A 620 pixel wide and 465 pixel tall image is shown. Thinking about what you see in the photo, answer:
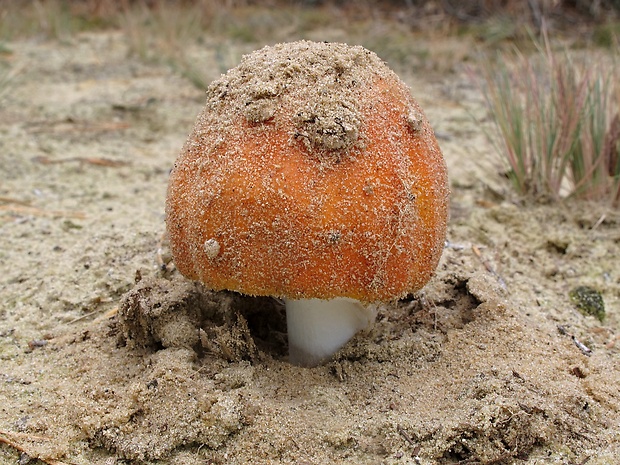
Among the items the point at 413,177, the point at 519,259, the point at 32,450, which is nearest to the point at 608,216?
the point at 519,259

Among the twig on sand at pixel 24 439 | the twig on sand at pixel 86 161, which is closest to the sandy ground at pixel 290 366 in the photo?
the twig on sand at pixel 24 439

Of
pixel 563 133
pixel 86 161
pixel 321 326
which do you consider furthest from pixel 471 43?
pixel 321 326

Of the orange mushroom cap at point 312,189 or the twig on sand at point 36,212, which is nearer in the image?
the orange mushroom cap at point 312,189

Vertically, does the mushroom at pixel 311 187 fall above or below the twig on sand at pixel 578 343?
above

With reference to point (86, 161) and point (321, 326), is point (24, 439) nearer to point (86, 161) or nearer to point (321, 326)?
point (321, 326)

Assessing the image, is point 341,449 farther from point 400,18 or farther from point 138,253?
point 400,18

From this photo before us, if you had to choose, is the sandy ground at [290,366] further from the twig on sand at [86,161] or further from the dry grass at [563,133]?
the twig on sand at [86,161]
